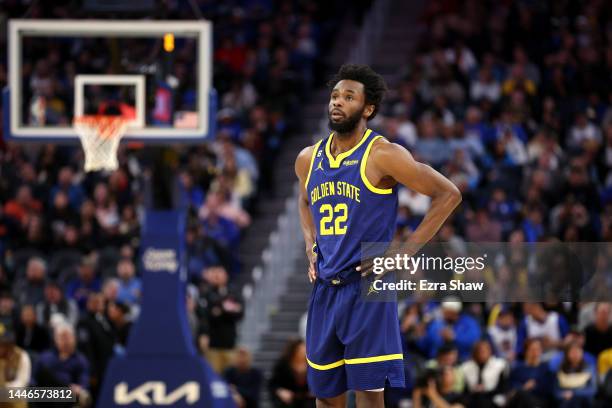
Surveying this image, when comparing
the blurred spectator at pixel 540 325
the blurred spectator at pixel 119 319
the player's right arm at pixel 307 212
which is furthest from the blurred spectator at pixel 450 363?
the player's right arm at pixel 307 212

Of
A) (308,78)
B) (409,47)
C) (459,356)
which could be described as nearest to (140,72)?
(459,356)

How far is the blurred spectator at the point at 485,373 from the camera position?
12.8 m

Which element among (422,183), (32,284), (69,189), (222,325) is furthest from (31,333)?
(422,183)

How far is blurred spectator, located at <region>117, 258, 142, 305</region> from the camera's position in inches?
602

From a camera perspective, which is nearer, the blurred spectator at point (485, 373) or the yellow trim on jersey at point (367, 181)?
the yellow trim on jersey at point (367, 181)

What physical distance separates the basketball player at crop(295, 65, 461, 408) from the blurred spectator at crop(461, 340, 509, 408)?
6253 millimetres

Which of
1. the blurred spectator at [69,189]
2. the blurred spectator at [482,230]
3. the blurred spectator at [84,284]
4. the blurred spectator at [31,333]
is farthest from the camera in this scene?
the blurred spectator at [69,189]

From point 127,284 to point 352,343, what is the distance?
9.09 meters

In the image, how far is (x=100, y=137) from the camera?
469 inches

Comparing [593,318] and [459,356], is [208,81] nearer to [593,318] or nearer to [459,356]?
[459,356]

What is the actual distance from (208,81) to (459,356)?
4041mm

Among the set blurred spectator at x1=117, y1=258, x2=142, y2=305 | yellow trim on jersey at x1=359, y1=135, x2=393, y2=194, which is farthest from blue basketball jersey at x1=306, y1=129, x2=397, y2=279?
blurred spectator at x1=117, y1=258, x2=142, y2=305

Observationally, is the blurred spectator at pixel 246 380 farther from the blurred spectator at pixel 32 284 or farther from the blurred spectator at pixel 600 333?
the blurred spectator at pixel 600 333

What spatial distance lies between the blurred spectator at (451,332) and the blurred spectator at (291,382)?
1353 millimetres
